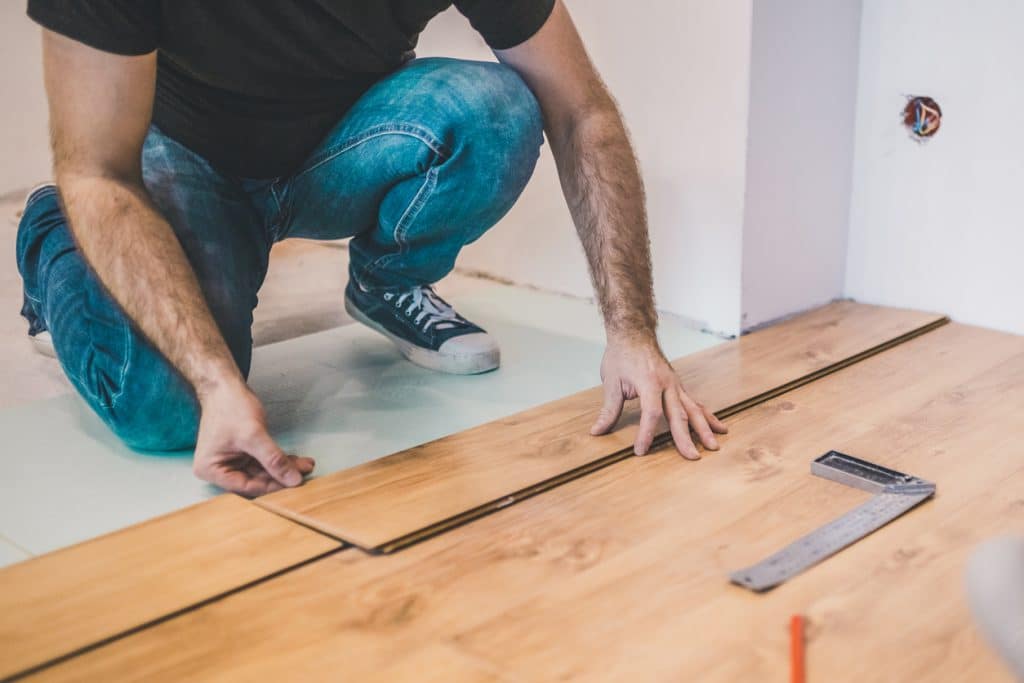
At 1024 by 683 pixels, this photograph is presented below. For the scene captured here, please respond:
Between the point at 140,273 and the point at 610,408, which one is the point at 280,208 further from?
the point at 610,408

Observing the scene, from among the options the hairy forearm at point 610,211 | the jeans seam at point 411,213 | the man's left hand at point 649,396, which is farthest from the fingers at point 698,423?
the jeans seam at point 411,213

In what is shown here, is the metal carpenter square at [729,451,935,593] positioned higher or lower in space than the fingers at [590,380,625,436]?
lower

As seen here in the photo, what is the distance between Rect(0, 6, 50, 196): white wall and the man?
168 centimetres

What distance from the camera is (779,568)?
4.10ft

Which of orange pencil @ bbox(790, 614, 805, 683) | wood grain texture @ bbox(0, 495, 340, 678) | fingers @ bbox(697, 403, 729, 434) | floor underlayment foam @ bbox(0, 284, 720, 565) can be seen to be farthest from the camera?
fingers @ bbox(697, 403, 729, 434)

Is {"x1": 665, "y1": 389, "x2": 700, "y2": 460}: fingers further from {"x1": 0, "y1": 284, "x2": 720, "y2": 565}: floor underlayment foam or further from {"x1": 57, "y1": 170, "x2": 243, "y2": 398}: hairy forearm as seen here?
Result: {"x1": 57, "y1": 170, "x2": 243, "y2": 398}: hairy forearm

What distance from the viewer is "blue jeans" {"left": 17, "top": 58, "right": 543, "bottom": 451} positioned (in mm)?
1686

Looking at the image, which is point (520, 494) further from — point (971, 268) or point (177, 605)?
point (971, 268)

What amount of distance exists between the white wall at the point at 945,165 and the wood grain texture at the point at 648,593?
662 mm

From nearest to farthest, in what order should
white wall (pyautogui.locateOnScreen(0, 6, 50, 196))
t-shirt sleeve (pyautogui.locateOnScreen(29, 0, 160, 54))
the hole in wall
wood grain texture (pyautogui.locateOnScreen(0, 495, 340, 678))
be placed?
wood grain texture (pyautogui.locateOnScreen(0, 495, 340, 678)), t-shirt sleeve (pyautogui.locateOnScreen(29, 0, 160, 54)), the hole in wall, white wall (pyautogui.locateOnScreen(0, 6, 50, 196))

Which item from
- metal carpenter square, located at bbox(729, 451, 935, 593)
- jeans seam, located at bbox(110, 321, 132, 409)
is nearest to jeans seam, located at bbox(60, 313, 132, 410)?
jeans seam, located at bbox(110, 321, 132, 409)

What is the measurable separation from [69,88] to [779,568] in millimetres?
1086

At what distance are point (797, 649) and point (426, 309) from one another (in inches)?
47.2

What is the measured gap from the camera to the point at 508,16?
1.71 m
